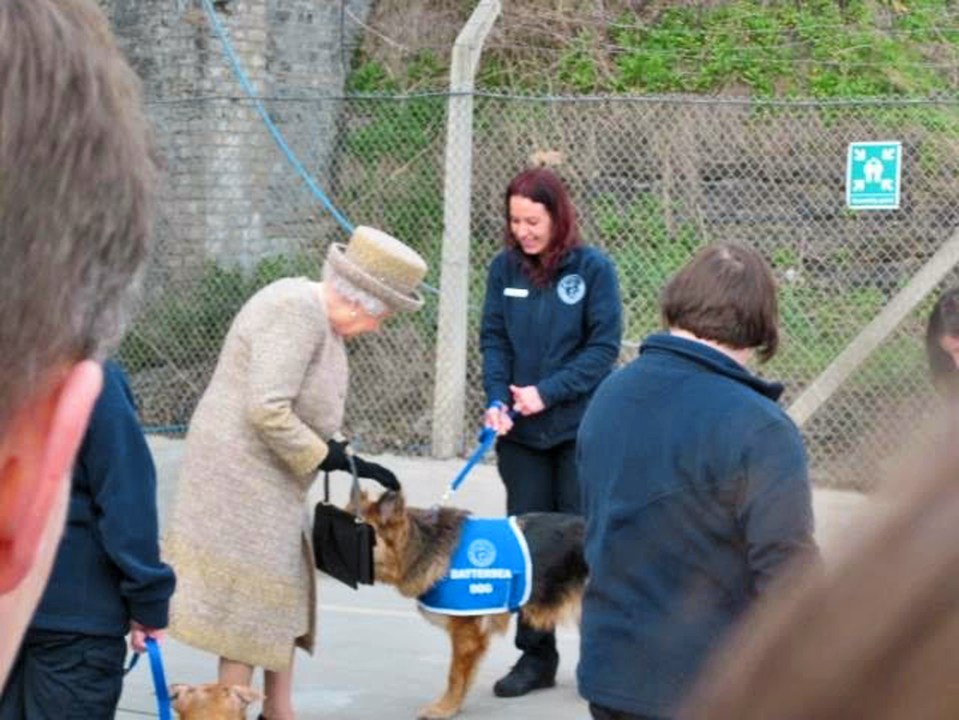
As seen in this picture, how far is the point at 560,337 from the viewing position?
24.2 ft

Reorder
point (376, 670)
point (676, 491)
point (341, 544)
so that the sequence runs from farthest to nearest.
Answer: point (376, 670) → point (341, 544) → point (676, 491)

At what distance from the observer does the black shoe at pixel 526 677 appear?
7.43m

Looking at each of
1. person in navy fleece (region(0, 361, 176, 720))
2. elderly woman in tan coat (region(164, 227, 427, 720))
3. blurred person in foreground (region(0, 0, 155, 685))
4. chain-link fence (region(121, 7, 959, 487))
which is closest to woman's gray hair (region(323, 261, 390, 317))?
elderly woman in tan coat (region(164, 227, 427, 720))

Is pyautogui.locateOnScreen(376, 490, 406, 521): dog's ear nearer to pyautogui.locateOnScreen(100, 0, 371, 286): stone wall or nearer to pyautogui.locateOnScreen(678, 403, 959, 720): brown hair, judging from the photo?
pyautogui.locateOnScreen(678, 403, 959, 720): brown hair

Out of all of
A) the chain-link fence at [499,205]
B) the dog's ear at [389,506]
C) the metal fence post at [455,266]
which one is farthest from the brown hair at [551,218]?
the metal fence post at [455,266]

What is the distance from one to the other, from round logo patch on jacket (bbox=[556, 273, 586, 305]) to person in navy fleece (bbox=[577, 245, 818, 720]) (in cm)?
289

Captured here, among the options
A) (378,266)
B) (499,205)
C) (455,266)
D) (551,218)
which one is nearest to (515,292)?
(551,218)

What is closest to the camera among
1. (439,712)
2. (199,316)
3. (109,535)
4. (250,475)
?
(109,535)

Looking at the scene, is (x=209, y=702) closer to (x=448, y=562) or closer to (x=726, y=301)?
(x=448, y=562)

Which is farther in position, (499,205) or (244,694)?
(499,205)

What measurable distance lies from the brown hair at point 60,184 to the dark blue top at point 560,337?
233 inches

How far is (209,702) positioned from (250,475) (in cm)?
71

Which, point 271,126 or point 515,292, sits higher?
point 271,126

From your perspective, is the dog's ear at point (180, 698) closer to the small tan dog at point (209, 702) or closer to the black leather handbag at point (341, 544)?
the small tan dog at point (209, 702)
